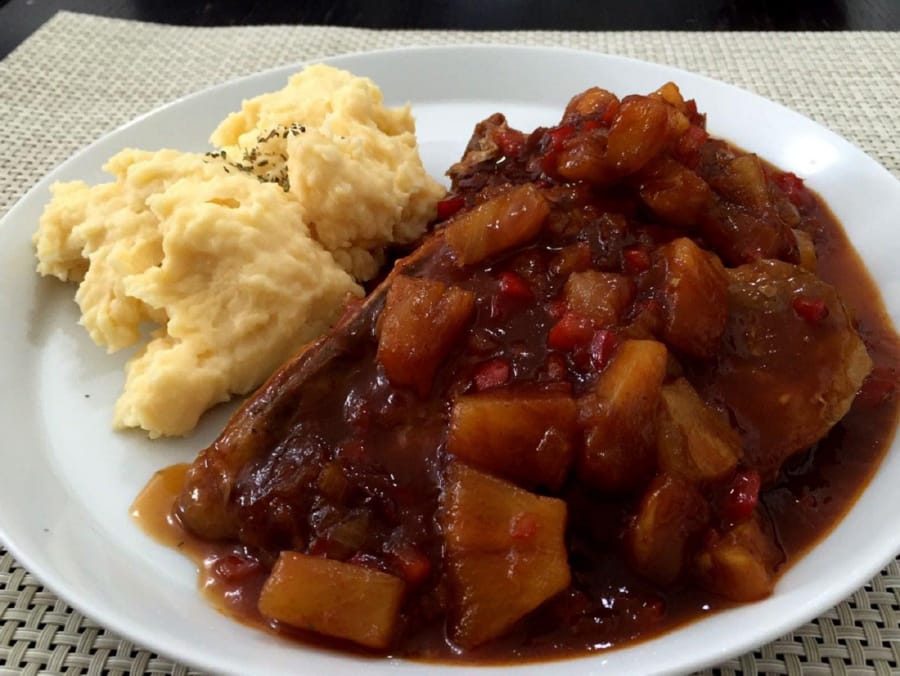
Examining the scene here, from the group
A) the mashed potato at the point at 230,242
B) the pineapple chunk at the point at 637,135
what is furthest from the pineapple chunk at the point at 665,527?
the mashed potato at the point at 230,242

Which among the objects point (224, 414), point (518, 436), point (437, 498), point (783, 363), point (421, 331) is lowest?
point (224, 414)

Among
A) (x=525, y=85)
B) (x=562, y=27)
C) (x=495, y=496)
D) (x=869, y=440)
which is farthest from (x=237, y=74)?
(x=869, y=440)

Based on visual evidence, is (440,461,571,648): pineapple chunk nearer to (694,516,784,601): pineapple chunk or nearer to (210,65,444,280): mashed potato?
(694,516,784,601): pineapple chunk

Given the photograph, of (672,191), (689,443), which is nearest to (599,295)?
(689,443)

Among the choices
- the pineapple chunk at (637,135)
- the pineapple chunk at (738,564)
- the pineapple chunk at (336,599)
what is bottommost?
the pineapple chunk at (738,564)

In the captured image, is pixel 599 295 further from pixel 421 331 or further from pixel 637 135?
pixel 637 135

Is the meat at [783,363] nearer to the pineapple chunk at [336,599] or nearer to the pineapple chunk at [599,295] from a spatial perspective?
the pineapple chunk at [599,295]

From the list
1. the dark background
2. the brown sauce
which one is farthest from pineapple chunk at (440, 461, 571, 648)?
the dark background

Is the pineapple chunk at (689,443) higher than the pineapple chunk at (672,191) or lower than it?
lower
